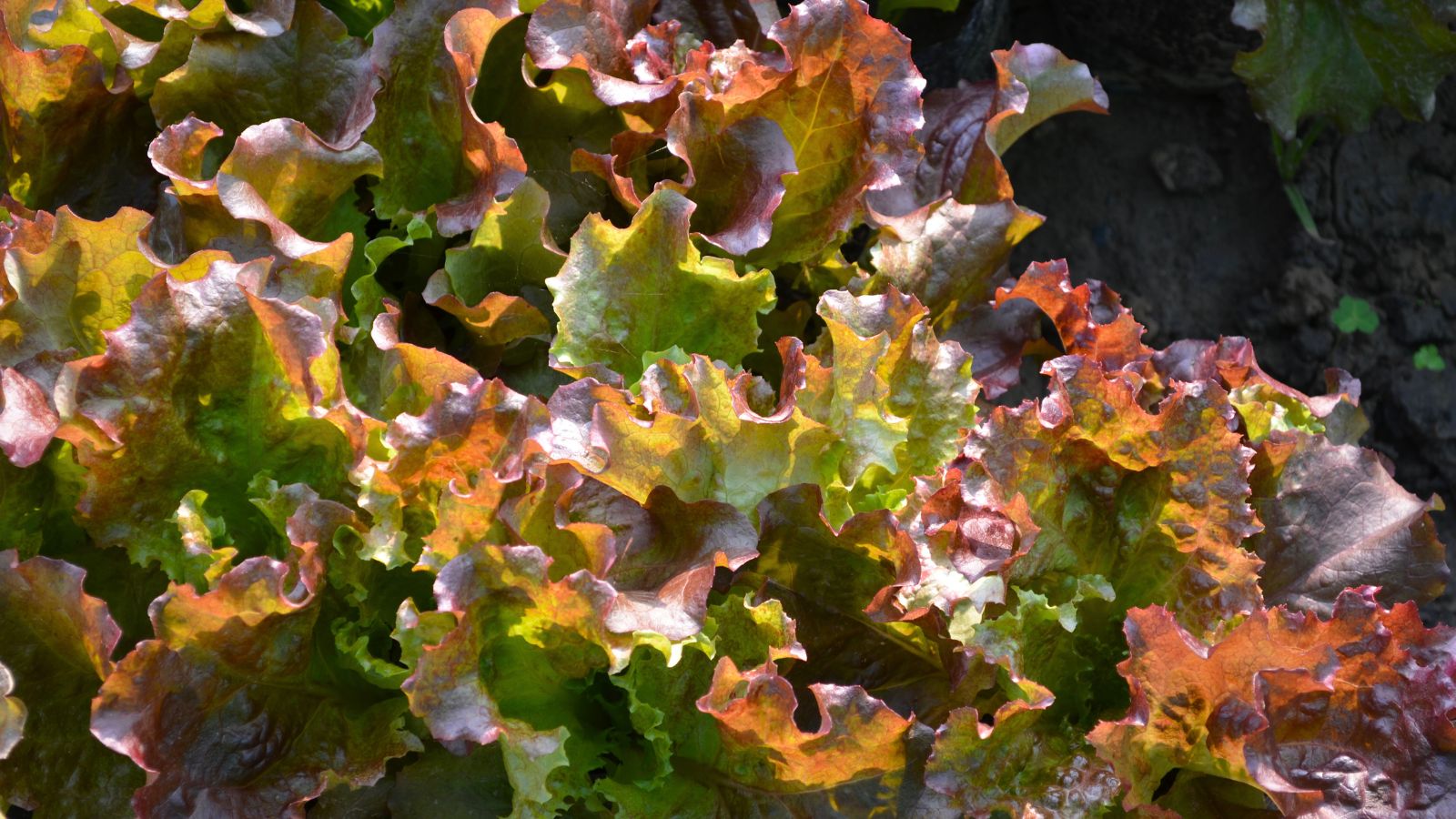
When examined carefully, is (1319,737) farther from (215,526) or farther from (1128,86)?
(1128,86)

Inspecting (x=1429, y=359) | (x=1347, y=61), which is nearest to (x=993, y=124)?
(x=1347, y=61)

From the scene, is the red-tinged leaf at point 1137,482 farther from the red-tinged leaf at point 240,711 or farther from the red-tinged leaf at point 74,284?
the red-tinged leaf at point 74,284

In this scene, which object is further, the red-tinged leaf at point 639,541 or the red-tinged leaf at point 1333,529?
the red-tinged leaf at point 1333,529

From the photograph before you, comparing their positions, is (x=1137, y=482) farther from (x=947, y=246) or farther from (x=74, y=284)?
(x=74, y=284)

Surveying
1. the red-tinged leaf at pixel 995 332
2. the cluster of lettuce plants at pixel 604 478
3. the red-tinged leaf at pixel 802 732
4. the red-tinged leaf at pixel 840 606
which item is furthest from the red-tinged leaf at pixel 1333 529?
the red-tinged leaf at pixel 802 732

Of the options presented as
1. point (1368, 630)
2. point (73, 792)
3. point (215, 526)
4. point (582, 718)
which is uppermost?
point (1368, 630)

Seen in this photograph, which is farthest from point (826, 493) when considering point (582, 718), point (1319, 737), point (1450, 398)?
point (1450, 398)
